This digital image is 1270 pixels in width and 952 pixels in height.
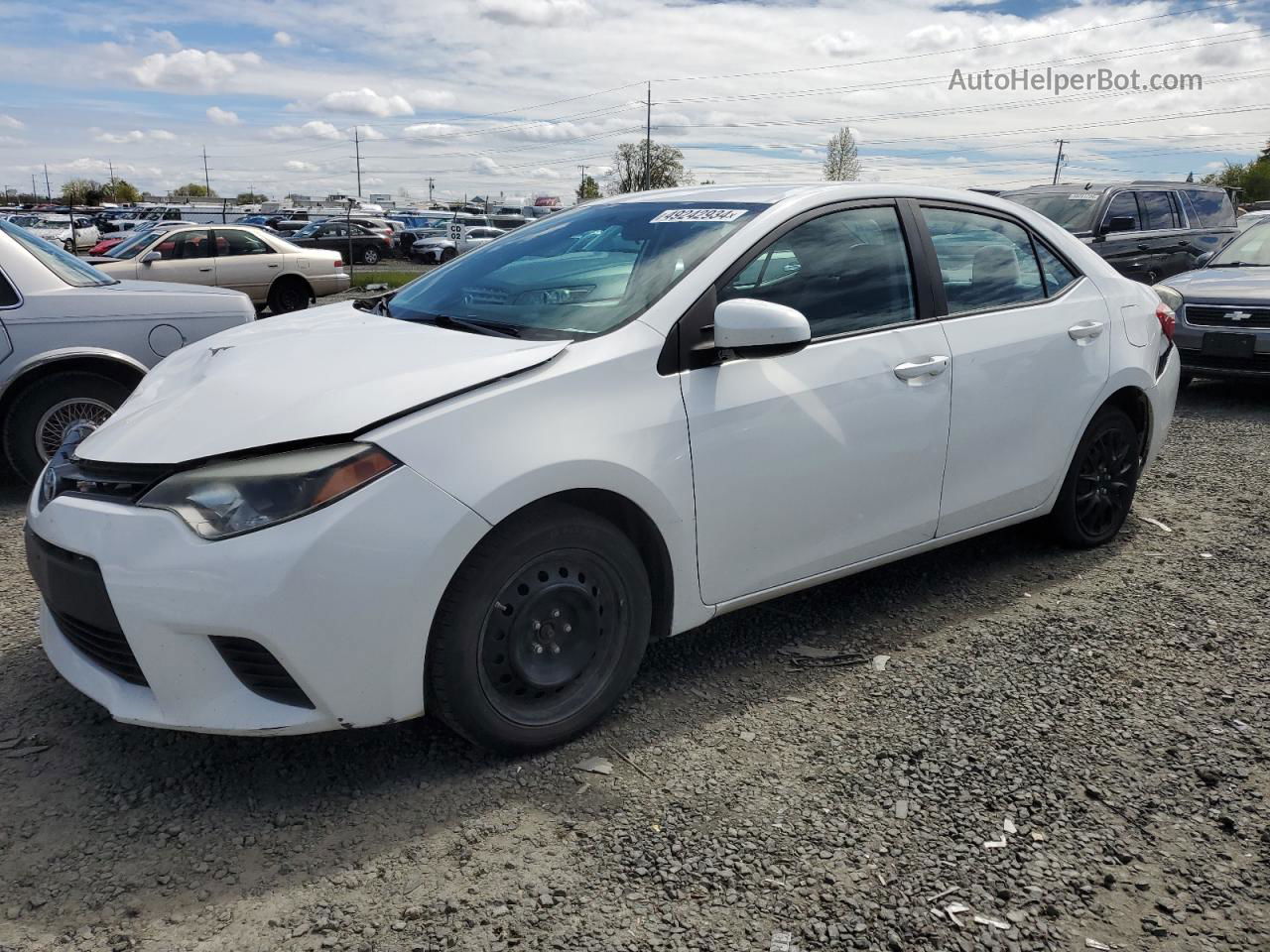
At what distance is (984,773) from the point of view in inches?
114

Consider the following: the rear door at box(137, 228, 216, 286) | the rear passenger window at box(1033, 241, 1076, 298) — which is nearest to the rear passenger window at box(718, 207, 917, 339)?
the rear passenger window at box(1033, 241, 1076, 298)

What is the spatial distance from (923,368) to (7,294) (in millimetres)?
4756

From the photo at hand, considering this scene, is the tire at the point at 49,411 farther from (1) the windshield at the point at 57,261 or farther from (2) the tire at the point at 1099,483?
(2) the tire at the point at 1099,483

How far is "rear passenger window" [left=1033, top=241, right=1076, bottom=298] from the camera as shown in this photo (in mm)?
4301

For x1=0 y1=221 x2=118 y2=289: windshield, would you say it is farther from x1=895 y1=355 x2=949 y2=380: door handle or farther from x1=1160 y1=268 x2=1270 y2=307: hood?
x1=1160 y1=268 x2=1270 y2=307: hood

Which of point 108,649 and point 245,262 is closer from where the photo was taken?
point 108,649

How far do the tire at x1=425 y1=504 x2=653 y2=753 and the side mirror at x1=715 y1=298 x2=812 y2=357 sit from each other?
663 millimetres

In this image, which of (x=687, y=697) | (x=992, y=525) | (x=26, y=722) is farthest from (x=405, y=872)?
(x=992, y=525)

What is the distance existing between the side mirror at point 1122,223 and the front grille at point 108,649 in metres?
12.1

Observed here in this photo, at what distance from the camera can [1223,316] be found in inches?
332

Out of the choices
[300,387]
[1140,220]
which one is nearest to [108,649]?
[300,387]

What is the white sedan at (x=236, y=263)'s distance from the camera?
15.1 m

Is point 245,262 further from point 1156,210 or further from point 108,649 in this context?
point 108,649

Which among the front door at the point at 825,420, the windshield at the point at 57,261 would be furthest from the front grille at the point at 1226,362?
the windshield at the point at 57,261
